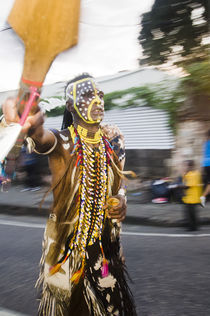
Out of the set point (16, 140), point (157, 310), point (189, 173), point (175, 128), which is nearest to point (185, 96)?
point (175, 128)

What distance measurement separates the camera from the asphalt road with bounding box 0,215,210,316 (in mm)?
3174

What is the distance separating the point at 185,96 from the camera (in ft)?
13.9

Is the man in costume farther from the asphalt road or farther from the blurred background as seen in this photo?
the asphalt road

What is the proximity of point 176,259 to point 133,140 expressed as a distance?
1.52 m

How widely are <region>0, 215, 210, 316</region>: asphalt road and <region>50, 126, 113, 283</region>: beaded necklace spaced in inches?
47.5

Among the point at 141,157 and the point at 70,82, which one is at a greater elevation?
the point at 70,82

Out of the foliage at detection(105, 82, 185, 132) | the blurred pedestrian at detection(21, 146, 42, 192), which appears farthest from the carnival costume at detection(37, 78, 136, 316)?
the foliage at detection(105, 82, 185, 132)

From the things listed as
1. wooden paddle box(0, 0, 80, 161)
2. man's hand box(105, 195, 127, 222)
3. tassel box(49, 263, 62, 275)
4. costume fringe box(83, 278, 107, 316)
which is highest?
wooden paddle box(0, 0, 80, 161)

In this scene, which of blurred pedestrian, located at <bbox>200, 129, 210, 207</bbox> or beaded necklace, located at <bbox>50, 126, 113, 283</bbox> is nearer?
beaded necklace, located at <bbox>50, 126, 113, 283</bbox>

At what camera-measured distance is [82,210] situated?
2.03m

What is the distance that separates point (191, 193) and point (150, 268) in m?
1.45

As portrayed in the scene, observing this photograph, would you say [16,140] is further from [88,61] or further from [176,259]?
[176,259]

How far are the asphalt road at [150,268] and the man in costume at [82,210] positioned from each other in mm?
1049

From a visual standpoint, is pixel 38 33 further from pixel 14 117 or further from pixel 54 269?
pixel 54 269
